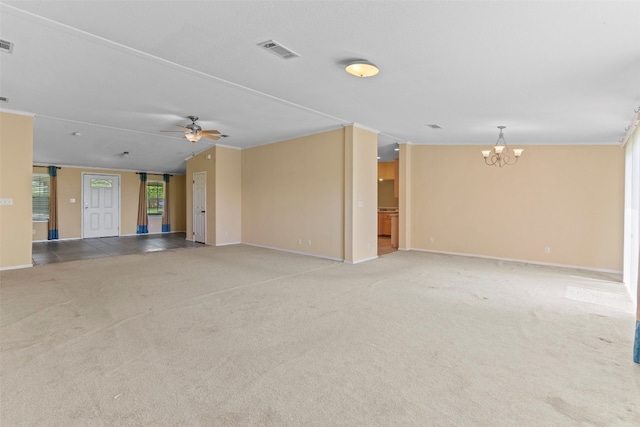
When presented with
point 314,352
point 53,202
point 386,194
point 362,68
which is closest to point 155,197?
point 53,202

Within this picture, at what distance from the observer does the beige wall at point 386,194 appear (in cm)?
1212

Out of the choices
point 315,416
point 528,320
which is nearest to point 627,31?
point 528,320

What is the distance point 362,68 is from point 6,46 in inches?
136

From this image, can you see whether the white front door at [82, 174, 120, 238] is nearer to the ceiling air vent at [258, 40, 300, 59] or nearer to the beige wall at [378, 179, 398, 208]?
the beige wall at [378, 179, 398, 208]

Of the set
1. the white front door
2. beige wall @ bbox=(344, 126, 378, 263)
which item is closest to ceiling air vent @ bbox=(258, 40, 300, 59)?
beige wall @ bbox=(344, 126, 378, 263)

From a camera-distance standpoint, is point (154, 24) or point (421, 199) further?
point (421, 199)

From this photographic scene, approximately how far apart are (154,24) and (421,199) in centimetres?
678

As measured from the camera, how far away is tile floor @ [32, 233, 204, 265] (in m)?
7.11

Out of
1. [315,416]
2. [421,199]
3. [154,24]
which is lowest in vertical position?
[315,416]

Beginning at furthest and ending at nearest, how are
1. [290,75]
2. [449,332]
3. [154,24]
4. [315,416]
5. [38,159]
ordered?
[38,159]
[290,75]
[449,332]
[154,24]
[315,416]

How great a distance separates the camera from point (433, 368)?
2.49m

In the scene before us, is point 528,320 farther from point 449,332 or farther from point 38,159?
point 38,159

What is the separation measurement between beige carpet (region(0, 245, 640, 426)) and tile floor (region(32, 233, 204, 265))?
211 cm

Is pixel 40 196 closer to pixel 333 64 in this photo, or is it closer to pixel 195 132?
pixel 195 132
